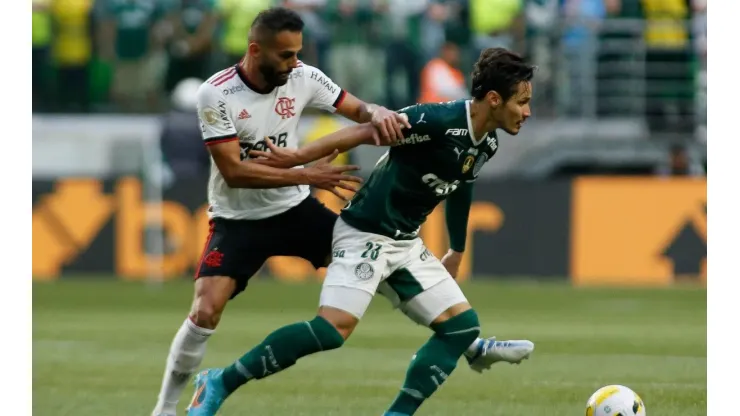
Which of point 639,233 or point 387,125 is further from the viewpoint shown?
point 639,233

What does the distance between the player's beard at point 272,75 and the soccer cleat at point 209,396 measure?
1.51 m

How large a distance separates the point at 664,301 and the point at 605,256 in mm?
2317

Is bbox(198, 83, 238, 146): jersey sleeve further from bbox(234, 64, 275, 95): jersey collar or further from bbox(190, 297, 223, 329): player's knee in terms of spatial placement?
bbox(190, 297, 223, 329): player's knee

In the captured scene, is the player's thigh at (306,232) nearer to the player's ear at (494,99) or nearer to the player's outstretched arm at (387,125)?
the player's outstretched arm at (387,125)

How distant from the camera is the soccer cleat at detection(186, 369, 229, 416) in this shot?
709 centimetres

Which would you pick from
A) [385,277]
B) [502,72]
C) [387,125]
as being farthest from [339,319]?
[502,72]

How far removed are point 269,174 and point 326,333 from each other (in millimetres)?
839

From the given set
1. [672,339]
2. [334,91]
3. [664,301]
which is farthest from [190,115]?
[334,91]

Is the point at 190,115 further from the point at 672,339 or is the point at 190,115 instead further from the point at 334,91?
the point at 334,91

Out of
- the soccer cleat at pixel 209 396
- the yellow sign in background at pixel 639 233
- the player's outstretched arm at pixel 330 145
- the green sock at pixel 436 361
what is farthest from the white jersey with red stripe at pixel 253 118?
the yellow sign in background at pixel 639 233

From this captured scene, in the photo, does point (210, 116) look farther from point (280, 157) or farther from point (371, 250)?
point (371, 250)

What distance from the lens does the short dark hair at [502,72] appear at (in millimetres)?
7129

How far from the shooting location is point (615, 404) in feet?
23.9

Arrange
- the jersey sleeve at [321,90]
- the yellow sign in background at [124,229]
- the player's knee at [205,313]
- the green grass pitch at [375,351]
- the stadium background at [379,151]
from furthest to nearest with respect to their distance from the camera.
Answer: the yellow sign in background at [124,229] → the stadium background at [379,151] → the green grass pitch at [375,351] → the jersey sleeve at [321,90] → the player's knee at [205,313]
